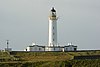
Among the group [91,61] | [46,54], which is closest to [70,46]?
[46,54]

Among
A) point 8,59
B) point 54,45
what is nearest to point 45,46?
point 54,45

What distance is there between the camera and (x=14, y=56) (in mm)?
63344

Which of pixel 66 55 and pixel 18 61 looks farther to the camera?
pixel 66 55

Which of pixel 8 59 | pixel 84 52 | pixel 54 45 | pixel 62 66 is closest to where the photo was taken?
pixel 62 66

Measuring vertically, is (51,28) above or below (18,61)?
above

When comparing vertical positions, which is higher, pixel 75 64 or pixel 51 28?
pixel 51 28

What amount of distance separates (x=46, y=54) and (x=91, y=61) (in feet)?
41.2

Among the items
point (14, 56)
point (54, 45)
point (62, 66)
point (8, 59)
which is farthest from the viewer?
point (54, 45)

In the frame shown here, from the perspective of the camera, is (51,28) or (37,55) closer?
(37,55)

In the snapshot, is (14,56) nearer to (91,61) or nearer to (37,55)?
(37,55)

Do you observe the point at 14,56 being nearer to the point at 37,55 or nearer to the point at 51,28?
the point at 37,55

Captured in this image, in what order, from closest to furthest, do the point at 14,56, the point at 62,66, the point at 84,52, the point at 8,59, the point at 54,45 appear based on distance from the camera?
the point at 62,66, the point at 8,59, the point at 14,56, the point at 84,52, the point at 54,45

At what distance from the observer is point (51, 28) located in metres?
76.1

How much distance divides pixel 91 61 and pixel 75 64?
7.99 feet
